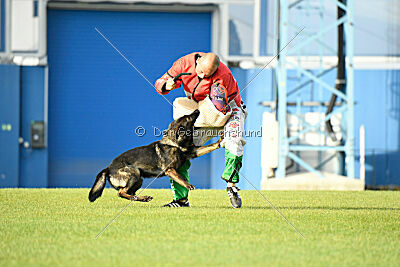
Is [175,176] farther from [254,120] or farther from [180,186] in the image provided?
[254,120]

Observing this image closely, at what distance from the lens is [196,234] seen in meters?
4.48

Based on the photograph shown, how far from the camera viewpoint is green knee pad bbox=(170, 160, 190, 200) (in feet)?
19.9

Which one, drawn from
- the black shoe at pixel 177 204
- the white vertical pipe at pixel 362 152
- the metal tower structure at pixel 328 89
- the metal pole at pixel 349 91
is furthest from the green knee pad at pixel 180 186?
the white vertical pipe at pixel 362 152

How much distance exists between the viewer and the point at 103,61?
1391 cm

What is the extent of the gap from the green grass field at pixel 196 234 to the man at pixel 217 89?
1.68 ft

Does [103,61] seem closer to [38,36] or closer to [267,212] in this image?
[38,36]

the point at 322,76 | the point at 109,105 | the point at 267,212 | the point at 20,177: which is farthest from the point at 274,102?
the point at 267,212

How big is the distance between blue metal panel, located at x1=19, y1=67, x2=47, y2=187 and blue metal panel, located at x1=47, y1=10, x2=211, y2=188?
256mm

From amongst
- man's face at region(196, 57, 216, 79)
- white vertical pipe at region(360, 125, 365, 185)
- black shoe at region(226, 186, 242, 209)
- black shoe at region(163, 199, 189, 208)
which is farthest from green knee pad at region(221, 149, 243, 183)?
white vertical pipe at region(360, 125, 365, 185)

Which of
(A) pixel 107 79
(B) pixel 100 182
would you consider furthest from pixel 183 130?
A: (A) pixel 107 79

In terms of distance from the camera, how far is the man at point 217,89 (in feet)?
18.7

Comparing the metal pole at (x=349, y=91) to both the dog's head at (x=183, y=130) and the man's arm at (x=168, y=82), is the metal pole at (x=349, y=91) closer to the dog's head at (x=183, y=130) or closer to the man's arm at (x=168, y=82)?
the dog's head at (x=183, y=130)

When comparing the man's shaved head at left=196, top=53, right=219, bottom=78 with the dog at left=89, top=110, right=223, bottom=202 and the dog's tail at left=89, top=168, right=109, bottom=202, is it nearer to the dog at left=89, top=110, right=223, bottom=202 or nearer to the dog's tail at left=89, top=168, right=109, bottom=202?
the dog at left=89, top=110, right=223, bottom=202

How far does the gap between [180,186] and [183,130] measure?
593mm
